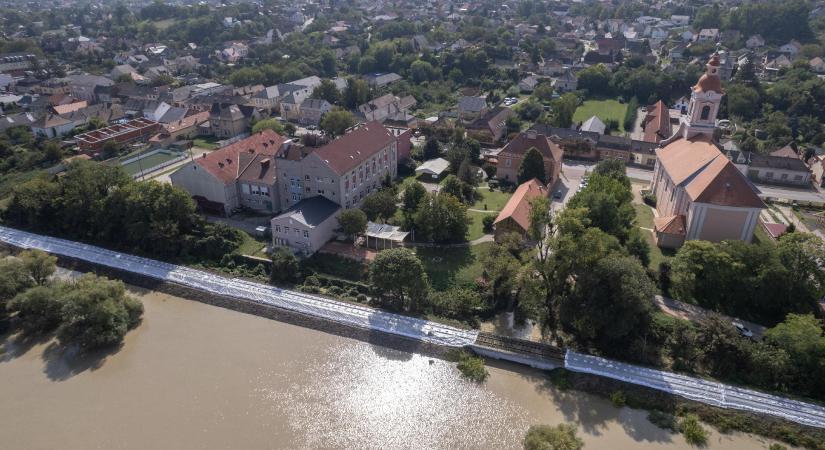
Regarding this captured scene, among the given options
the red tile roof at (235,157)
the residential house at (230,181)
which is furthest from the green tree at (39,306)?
the red tile roof at (235,157)

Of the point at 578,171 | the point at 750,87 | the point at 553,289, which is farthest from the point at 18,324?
the point at 750,87

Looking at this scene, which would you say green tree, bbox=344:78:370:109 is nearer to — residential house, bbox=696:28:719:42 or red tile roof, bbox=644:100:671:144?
red tile roof, bbox=644:100:671:144

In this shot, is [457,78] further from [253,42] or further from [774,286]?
[774,286]

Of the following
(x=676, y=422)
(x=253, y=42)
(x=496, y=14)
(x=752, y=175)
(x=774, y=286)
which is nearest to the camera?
(x=676, y=422)

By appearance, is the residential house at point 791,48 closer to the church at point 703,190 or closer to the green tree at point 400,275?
the church at point 703,190

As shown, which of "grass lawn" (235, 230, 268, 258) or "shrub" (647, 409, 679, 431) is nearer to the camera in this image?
"shrub" (647, 409, 679, 431)

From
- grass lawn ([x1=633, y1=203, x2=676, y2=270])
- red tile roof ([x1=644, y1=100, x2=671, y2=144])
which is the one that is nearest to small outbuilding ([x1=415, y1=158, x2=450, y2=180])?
grass lawn ([x1=633, y1=203, x2=676, y2=270])
